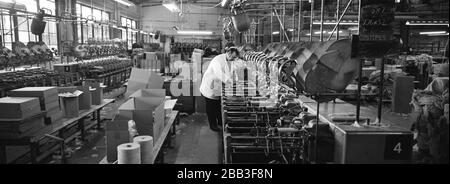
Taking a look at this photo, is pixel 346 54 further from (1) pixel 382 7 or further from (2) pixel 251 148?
(2) pixel 251 148

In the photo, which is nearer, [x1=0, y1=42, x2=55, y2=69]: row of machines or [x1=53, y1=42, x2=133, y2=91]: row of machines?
[x1=0, y1=42, x2=55, y2=69]: row of machines

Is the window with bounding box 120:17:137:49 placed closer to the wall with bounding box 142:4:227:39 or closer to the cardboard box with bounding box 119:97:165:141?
the wall with bounding box 142:4:227:39

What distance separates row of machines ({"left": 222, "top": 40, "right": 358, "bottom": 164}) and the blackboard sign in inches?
6.7

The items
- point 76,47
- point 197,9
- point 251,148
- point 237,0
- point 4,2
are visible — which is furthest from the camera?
point 197,9

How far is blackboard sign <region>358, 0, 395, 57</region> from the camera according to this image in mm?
2043

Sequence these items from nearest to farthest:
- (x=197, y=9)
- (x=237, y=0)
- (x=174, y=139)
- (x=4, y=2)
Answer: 1. (x=237, y=0)
2. (x=174, y=139)
3. (x=4, y=2)
4. (x=197, y=9)

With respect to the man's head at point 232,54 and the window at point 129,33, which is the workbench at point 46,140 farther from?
the window at point 129,33

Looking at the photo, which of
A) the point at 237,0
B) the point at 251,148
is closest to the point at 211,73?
the point at 237,0

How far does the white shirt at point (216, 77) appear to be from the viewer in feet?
18.6

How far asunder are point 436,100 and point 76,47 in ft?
29.9

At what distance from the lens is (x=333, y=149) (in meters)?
2.32

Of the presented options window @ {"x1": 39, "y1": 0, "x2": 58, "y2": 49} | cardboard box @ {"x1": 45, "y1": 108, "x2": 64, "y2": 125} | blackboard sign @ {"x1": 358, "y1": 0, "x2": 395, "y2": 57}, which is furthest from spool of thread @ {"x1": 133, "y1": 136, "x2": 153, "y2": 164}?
window @ {"x1": 39, "y1": 0, "x2": 58, "y2": 49}

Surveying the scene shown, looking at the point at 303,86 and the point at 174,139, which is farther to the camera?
the point at 174,139

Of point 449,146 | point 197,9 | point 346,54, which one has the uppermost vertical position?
point 197,9
